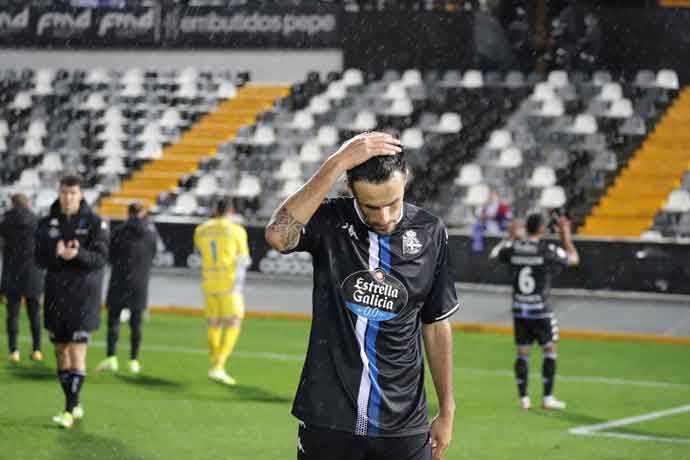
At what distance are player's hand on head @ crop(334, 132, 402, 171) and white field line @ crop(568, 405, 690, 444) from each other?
7.71 metres

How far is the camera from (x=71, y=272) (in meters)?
11.2

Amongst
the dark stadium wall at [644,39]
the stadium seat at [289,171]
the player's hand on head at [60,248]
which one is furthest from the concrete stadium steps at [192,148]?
the player's hand on head at [60,248]

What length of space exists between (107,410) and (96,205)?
704 inches

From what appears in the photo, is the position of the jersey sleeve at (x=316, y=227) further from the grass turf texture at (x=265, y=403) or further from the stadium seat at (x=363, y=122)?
the stadium seat at (x=363, y=122)

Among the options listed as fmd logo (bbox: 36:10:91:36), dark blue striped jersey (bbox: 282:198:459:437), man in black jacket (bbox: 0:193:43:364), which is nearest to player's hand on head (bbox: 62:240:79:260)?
man in black jacket (bbox: 0:193:43:364)

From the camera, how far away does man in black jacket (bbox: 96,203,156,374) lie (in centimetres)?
1500

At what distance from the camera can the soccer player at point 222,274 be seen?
1461cm

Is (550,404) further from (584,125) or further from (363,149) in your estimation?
(584,125)

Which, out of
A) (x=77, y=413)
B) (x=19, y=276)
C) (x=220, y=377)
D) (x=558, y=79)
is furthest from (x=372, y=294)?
(x=558, y=79)

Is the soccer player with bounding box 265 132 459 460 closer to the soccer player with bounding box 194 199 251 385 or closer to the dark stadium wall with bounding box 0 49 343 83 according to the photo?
the soccer player with bounding box 194 199 251 385

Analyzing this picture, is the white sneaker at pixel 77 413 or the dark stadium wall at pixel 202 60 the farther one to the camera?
the dark stadium wall at pixel 202 60

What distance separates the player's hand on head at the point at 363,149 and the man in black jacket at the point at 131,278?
10556 mm

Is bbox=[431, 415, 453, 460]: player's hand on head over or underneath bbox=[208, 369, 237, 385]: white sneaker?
over

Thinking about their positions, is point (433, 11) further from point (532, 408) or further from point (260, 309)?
point (532, 408)
